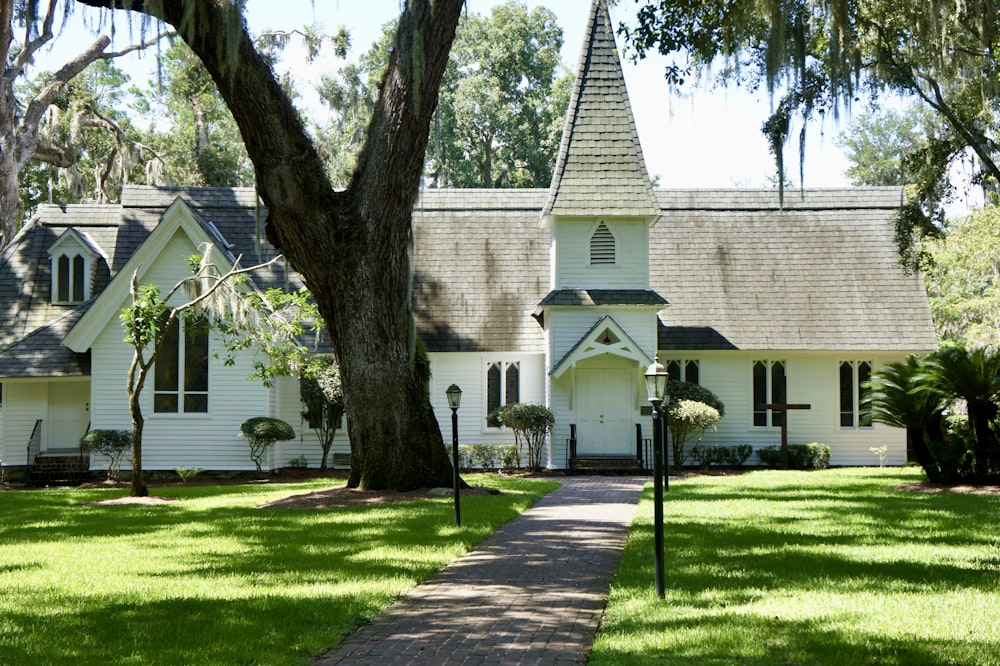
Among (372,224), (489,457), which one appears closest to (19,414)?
(489,457)

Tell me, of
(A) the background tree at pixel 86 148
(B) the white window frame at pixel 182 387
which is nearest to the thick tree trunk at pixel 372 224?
(B) the white window frame at pixel 182 387

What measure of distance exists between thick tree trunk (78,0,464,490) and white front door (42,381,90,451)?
12.0 m

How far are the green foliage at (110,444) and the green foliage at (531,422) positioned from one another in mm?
8717

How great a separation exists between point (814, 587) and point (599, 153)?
1869 centimetres

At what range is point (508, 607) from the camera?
865 cm

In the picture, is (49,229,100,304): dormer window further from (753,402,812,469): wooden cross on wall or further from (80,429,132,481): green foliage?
(753,402,812,469): wooden cross on wall

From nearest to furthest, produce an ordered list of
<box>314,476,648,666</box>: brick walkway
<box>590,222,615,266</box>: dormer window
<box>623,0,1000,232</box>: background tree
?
1. <box>314,476,648,666</box>: brick walkway
2. <box>623,0,1000,232</box>: background tree
3. <box>590,222,615,266</box>: dormer window

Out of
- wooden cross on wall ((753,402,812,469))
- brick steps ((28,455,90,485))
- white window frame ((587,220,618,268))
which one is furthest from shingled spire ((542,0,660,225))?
brick steps ((28,455,90,485))

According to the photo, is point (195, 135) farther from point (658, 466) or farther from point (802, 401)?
point (658, 466)

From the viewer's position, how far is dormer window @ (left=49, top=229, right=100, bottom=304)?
28000 mm

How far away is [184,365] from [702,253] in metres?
14.0

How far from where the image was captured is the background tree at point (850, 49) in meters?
14.0

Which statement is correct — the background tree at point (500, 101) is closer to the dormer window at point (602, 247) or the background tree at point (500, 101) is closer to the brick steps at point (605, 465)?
the dormer window at point (602, 247)

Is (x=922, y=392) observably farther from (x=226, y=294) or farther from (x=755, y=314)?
(x=226, y=294)
